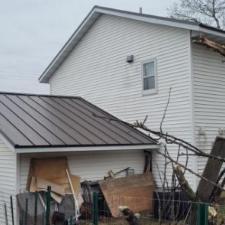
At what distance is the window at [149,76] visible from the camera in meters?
13.4

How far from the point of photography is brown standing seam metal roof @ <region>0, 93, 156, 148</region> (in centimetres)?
1091

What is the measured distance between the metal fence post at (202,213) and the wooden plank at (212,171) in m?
0.25

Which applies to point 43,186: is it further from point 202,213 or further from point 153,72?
point 202,213

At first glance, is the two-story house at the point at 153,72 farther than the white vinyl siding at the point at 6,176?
Yes

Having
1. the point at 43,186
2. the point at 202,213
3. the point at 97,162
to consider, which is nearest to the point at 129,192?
the point at 97,162

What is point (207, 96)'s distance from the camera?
1252cm

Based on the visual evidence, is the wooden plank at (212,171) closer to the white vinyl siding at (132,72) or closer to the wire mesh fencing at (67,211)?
the wire mesh fencing at (67,211)

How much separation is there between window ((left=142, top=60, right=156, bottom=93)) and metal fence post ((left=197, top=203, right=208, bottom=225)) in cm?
909

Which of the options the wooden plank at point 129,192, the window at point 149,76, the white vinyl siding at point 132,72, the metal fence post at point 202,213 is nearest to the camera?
the metal fence post at point 202,213

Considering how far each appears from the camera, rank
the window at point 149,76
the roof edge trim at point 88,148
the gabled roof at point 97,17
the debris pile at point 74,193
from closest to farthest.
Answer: the roof edge trim at point 88,148 < the debris pile at point 74,193 < the gabled roof at point 97,17 < the window at point 149,76

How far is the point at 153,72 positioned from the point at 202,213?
941 cm

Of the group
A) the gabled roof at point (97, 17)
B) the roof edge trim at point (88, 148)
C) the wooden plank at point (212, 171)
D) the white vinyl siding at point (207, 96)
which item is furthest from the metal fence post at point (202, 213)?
the gabled roof at point (97, 17)

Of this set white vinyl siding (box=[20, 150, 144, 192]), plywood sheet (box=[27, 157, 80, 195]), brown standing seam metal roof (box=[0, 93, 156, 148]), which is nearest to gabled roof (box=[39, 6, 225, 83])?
brown standing seam metal roof (box=[0, 93, 156, 148])

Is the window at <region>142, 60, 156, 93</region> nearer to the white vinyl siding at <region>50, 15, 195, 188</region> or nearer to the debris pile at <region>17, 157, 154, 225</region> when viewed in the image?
the white vinyl siding at <region>50, 15, 195, 188</region>
